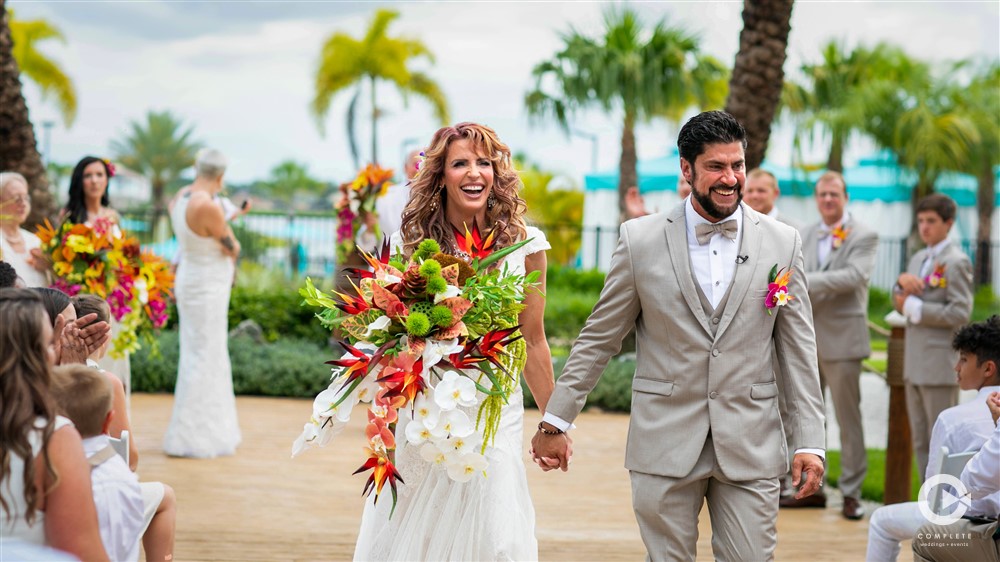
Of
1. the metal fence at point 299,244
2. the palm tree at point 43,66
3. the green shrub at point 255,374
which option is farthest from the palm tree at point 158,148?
the green shrub at point 255,374

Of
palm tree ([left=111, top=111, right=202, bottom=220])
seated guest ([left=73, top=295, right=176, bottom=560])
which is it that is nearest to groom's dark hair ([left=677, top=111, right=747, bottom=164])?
seated guest ([left=73, top=295, right=176, bottom=560])

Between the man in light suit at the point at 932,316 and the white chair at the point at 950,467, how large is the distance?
8.45ft

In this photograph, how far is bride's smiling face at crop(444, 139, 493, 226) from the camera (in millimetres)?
4746

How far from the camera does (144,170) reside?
2435 inches

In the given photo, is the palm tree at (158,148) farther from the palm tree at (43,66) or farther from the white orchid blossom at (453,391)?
the white orchid blossom at (453,391)

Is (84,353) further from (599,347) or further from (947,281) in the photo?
(947,281)

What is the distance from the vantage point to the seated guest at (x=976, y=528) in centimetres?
444

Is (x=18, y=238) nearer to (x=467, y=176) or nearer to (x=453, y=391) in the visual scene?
(x=467, y=176)

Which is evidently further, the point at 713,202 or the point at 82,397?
the point at 713,202

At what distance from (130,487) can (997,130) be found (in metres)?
29.3

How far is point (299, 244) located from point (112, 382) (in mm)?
20523

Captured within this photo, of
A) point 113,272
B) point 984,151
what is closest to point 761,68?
point 113,272

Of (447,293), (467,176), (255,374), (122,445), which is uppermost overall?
(467,176)

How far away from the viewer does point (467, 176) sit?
4.74 metres
